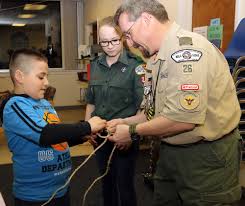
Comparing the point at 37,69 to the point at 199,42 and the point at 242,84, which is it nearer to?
the point at 199,42

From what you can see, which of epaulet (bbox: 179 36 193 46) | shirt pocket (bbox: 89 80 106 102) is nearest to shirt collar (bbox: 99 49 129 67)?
shirt pocket (bbox: 89 80 106 102)

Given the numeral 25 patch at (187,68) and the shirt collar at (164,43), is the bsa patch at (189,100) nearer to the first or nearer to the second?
the numeral 25 patch at (187,68)

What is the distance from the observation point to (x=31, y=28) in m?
7.77

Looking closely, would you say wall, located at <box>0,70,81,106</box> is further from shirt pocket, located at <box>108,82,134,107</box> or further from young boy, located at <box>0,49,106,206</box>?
young boy, located at <box>0,49,106,206</box>

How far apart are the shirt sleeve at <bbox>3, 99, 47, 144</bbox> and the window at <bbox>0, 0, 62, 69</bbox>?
6.42m

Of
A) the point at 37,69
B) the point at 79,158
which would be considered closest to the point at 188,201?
the point at 37,69

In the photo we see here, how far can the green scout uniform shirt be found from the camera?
199cm

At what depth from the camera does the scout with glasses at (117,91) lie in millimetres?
1979

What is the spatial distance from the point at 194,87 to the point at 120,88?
31.6 inches

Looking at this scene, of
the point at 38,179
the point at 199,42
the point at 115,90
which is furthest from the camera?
the point at 115,90

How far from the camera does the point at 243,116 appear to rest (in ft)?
7.29

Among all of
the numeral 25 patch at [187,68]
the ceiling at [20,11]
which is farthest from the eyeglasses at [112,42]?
the ceiling at [20,11]

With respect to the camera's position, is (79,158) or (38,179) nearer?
(38,179)

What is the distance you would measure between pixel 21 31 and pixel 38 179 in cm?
685
